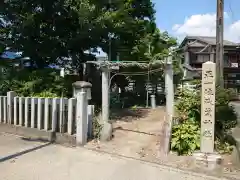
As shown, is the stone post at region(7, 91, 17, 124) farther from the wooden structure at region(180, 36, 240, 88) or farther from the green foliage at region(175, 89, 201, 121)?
the wooden structure at region(180, 36, 240, 88)

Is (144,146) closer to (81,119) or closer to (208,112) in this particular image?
(81,119)

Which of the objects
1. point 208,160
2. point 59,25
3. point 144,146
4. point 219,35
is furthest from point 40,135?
point 219,35

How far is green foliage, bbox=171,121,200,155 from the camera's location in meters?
6.83

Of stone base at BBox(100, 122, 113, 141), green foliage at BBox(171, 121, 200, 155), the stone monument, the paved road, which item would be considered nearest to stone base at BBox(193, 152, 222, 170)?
the stone monument

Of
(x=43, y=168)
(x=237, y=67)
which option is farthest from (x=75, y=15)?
(x=237, y=67)

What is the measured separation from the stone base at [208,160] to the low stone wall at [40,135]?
9.77 ft

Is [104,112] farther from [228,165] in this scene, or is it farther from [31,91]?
[228,165]

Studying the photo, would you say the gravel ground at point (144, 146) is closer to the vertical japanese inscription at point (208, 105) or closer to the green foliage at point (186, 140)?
the green foliage at point (186, 140)

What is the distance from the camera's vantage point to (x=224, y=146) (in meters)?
6.91

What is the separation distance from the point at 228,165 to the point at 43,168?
3.58 meters

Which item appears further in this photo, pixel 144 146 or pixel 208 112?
pixel 144 146

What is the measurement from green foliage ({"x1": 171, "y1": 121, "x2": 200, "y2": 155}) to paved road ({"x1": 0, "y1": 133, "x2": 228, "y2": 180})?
935 millimetres

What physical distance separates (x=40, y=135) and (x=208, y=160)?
4.25m

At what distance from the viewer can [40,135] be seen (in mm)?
8055
